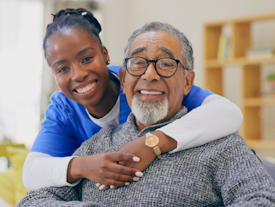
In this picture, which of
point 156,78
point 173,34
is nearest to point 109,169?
point 156,78

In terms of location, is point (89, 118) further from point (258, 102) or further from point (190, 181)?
point (258, 102)

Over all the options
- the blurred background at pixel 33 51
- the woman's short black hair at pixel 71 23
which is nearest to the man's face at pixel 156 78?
the woman's short black hair at pixel 71 23

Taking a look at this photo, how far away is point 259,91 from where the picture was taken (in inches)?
152

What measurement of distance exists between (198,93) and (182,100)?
0.26 feet

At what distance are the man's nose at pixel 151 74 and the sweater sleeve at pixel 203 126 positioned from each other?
0.19 meters

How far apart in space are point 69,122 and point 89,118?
101 mm

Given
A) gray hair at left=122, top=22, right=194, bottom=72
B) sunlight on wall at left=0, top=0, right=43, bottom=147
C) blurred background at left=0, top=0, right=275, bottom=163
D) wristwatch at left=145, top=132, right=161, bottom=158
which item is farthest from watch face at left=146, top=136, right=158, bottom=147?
sunlight on wall at left=0, top=0, right=43, bottom=147

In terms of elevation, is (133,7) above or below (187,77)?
above

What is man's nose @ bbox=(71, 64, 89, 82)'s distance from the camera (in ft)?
4.29

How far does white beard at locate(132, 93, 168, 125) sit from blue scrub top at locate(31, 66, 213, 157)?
19 cm

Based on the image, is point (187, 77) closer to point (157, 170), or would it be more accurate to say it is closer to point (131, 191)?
point (157, 170)

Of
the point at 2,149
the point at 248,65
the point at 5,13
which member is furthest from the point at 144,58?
the point at 5,13

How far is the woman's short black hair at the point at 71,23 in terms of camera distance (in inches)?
53.4

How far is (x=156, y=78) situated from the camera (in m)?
1.23
